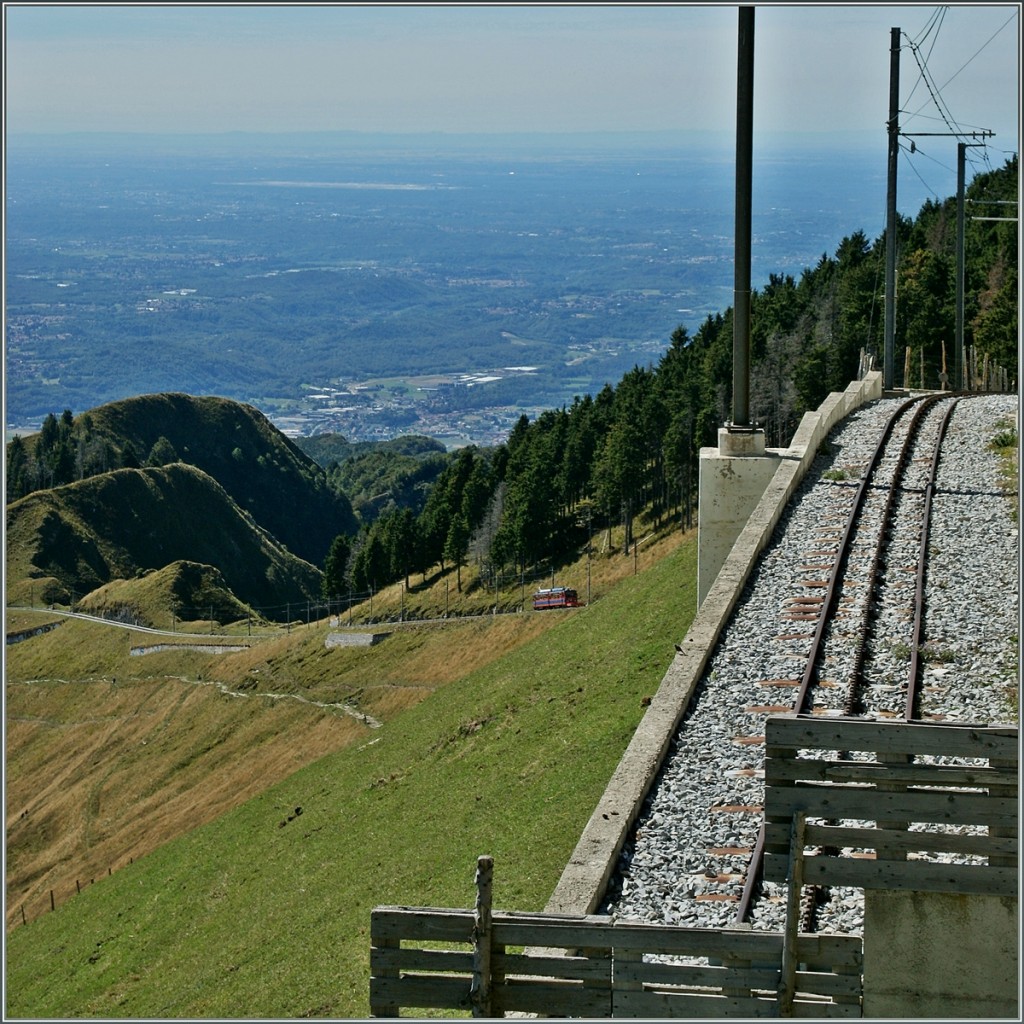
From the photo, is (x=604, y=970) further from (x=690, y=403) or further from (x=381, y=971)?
(x=690, y=403)

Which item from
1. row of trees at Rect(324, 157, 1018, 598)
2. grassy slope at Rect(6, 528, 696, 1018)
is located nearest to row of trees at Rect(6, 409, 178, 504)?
row of trees at Rect(324, 157, 1018, 598)

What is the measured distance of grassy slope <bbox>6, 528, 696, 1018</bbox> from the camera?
59.4 ft

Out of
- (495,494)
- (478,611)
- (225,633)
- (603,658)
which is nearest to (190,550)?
(225,633)

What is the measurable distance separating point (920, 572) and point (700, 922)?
973 cm

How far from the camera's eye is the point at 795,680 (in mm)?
16062

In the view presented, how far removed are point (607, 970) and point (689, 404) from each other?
271ft

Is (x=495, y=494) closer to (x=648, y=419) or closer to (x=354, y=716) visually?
(x=648, y=419)

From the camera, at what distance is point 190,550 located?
557 ft

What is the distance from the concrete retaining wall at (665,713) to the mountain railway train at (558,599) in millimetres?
53450

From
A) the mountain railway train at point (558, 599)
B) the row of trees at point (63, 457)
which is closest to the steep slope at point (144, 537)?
the row of trees at point (63, 457)

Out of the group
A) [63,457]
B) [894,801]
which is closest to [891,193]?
[894,801]

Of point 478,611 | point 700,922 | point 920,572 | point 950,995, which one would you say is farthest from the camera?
point 478,611

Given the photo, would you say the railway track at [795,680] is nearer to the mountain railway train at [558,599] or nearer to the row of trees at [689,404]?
the row of trees at [689,404]

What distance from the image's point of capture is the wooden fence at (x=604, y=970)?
823 centimetres
